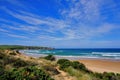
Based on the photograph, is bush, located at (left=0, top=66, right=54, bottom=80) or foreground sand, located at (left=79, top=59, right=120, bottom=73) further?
foreground sand, located at (left=79, top=59, right=120, bottom=73)

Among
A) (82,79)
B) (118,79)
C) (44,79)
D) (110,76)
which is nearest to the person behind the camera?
(44,79)

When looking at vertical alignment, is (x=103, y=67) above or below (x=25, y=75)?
below

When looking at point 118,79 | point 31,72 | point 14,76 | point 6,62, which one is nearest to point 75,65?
point 118,79

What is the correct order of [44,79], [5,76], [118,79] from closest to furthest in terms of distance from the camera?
[5,76] < [44,79] < [118,79]

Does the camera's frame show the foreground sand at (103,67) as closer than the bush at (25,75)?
No

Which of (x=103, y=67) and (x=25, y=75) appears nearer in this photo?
(x=25, y=75)

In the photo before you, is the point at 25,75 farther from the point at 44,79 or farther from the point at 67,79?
the point at 67,79

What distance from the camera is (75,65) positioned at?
11789 millimetres

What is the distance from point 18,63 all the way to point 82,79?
4057mm

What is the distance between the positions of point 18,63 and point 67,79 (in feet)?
10.9

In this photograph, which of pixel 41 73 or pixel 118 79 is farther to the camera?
pixel 118 79

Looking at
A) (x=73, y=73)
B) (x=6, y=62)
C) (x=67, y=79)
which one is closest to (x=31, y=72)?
(x=67, y=79)

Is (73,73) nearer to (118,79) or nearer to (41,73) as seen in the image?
(118,79)

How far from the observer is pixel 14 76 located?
6199mm
